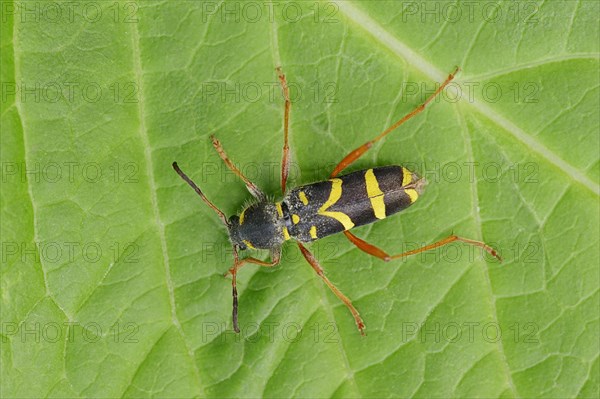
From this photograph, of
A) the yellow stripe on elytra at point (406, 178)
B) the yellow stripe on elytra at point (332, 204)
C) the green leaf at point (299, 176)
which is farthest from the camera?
the yellow stripe on elytra at point (332, 204)

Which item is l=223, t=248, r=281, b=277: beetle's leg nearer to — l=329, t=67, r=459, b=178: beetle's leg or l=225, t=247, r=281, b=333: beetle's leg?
l=225, t=247, r=281, b=333: beetle's leg

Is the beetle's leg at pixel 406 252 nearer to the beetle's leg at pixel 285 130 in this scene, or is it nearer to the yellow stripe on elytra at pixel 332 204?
the yellow stripe on elytra at pixel 332 204

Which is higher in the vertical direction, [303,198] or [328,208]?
[303,198]

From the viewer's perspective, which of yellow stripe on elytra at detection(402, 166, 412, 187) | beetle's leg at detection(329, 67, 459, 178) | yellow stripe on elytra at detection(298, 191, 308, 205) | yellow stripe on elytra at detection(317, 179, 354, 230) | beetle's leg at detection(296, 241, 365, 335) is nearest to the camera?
beetle's leg at detection(329, 67, 459, 178)

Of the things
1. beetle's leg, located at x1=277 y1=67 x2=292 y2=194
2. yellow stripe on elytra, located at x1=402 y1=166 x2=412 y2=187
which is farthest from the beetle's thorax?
yellow stripe on elytra, located at x1=402 y1=166 x2=412 y2=187

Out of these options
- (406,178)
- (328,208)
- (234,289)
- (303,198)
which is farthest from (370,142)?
(234,289)

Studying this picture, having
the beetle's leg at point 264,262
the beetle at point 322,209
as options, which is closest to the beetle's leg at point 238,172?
the beetle at point 322,209

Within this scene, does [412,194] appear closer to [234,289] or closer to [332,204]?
[332,204]
